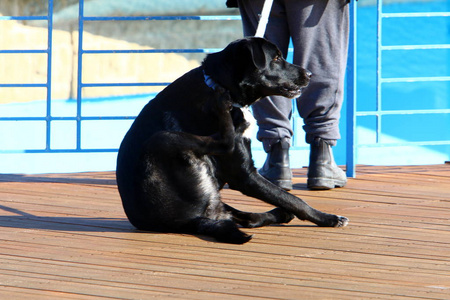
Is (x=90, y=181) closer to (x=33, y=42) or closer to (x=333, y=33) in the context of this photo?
(x=333, y=33)

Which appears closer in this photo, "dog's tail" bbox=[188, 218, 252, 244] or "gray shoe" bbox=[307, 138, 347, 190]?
"dog's tail" bbox=[188, 218, 252, 244]

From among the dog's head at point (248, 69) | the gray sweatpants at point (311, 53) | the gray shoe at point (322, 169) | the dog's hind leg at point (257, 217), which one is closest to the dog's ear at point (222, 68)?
the dog's head at point (248, 69)

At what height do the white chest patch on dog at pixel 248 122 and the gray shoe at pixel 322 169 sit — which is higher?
the white chest patch on dog at pixel 248 122

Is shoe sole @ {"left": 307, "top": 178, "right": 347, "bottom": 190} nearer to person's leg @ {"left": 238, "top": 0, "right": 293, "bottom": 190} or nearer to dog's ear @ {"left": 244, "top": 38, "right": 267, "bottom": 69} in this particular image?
person's leg @ {"left": 238, "top": 0, "right": 293, "bottom": 190}

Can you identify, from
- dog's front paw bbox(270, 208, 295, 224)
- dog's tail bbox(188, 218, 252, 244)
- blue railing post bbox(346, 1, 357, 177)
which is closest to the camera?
dog's tail bbox(188, 218, 252, 244)

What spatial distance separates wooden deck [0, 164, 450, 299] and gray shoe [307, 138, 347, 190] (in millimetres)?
79

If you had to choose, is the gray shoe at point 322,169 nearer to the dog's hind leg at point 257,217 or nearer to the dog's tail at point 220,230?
the dog's hind leg at point 257,217

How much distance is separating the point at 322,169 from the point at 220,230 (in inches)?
42.4

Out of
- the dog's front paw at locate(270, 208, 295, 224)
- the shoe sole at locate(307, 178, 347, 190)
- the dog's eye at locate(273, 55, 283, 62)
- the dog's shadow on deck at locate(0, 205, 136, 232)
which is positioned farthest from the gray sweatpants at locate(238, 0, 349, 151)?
the dog's shadow on deck at locate(0, 205, 136, 232)

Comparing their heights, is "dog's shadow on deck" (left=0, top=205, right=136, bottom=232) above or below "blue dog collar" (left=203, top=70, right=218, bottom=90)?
below

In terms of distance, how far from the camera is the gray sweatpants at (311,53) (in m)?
3.13

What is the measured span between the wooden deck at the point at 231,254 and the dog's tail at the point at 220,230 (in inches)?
1.2

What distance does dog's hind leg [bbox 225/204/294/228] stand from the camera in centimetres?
242

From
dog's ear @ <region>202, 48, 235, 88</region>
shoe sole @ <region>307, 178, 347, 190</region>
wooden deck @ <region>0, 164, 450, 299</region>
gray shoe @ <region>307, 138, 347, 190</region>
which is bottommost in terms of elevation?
wooden deck @ <region>0, 164, 450, 299</region>
